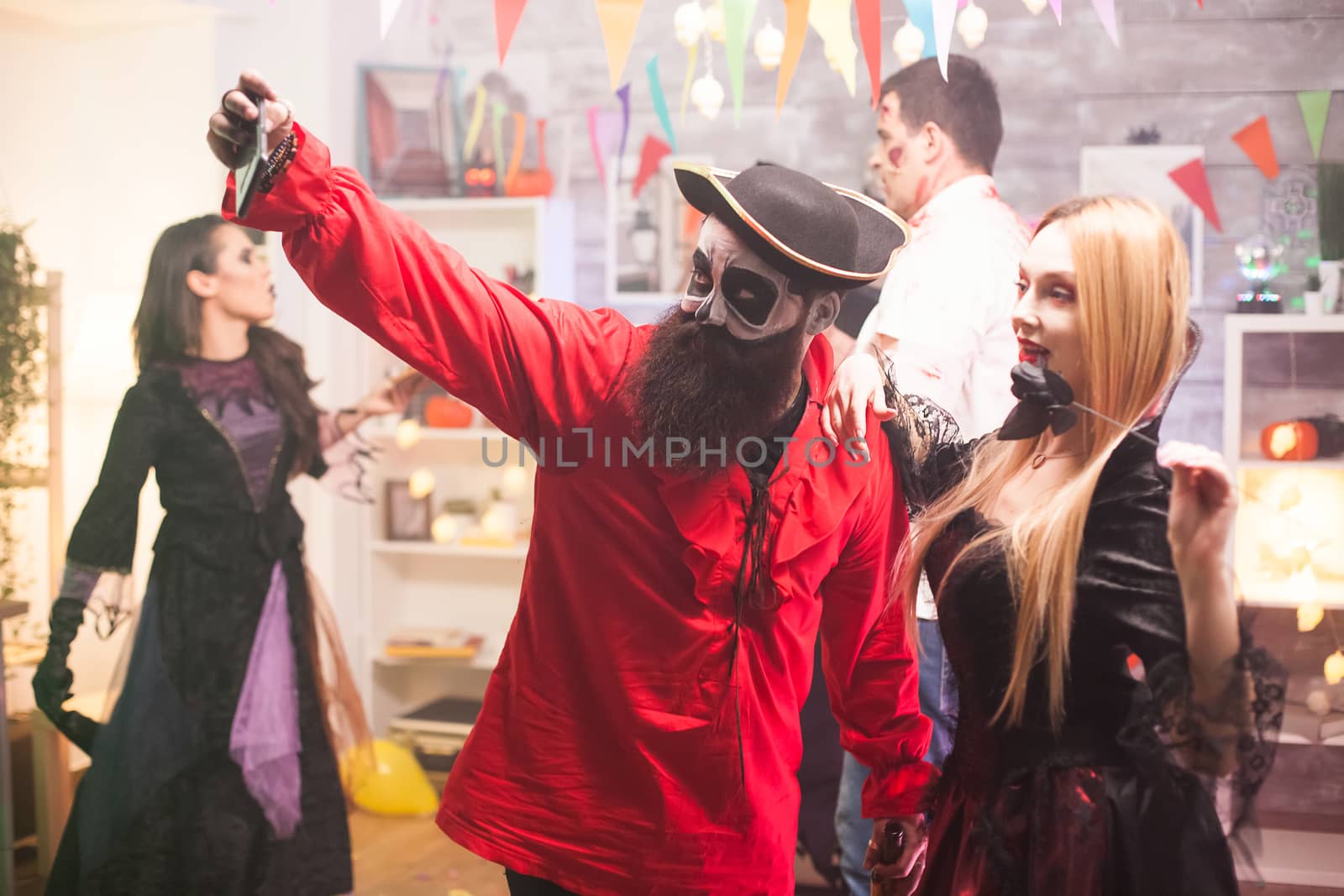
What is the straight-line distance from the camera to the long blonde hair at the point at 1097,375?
1607mm

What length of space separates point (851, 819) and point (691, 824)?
2.09ft

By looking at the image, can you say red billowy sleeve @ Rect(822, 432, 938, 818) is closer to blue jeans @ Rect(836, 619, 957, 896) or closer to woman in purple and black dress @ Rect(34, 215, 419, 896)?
blue jeans @ Rect(836, 619, 957, 896)

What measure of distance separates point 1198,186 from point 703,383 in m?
1.25

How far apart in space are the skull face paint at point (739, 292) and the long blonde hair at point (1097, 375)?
0.44 m

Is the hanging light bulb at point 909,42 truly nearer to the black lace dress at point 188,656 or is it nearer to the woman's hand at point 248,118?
the woman's hand at point 248,118

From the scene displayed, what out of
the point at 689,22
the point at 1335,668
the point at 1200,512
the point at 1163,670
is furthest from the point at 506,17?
the point at 1335,668

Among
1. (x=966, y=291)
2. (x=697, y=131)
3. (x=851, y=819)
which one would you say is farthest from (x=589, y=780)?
(x=697, y=131)

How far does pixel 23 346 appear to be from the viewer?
105 inches

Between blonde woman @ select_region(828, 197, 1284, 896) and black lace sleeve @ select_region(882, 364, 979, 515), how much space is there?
12cm

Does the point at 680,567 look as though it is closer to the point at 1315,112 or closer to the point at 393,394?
the point at 393,394

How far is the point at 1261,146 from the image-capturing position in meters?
2.18

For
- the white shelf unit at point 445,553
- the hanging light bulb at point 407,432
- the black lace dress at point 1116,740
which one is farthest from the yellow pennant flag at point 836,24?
the hanging light bulb at point 407,432

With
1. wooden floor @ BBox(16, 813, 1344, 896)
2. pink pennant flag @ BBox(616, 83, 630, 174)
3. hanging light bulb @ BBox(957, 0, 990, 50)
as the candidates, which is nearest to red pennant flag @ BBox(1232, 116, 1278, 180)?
hanging light bulb @ BBox(957, 0, 990, 50)

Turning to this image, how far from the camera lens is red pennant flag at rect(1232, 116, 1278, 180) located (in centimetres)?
217
